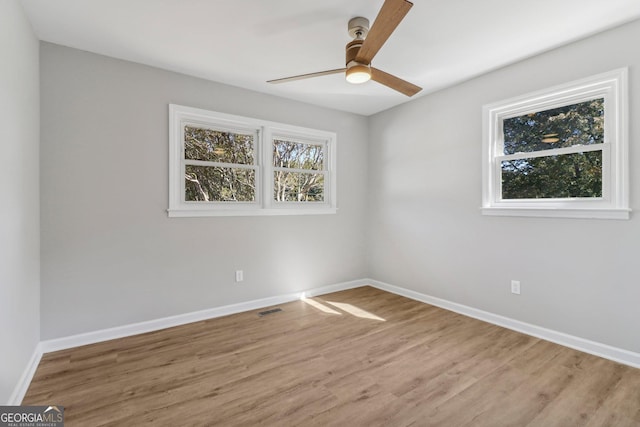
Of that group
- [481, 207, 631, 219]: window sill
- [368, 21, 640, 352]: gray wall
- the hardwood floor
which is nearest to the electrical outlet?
[368, 21, 640, 352]: gray wall

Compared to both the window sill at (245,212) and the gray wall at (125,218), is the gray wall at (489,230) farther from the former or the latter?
the gray wall at (125,218)

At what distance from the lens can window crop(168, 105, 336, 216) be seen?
3041 millimetres

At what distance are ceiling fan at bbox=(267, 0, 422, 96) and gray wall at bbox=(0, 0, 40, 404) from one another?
1.83 metres

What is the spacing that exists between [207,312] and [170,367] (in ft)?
3.12

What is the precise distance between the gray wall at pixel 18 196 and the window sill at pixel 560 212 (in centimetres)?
383

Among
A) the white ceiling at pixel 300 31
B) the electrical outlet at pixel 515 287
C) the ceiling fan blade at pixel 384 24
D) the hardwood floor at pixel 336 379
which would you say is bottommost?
the hardwood floor at pixel 336 379

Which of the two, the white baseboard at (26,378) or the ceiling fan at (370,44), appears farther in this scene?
the white baseboard at (26,378)

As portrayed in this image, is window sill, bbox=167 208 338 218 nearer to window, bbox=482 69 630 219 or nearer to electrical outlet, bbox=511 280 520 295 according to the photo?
window, bbox=482 69 630 219

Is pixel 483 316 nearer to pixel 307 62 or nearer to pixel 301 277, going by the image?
pixel 301 277

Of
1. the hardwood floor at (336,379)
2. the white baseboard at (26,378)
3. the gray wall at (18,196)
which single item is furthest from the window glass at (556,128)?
the white baseboard at (26,378)

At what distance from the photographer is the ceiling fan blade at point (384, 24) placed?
1506 mm

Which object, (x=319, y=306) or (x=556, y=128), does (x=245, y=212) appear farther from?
(x=556, y=128)

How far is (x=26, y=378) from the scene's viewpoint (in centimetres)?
196

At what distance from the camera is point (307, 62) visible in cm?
280
